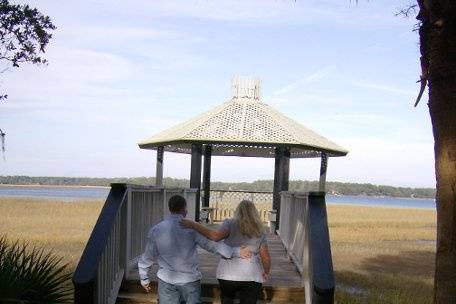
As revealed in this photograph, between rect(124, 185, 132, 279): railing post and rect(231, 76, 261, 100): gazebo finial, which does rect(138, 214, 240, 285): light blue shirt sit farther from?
rect(231, 76, 261, 100): gazebo finial

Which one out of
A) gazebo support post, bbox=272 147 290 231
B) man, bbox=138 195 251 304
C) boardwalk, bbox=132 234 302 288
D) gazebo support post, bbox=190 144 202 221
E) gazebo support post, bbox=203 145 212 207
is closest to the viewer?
man, bbox=138 195 251 304

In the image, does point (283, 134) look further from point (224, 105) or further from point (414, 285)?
point (414, 285)

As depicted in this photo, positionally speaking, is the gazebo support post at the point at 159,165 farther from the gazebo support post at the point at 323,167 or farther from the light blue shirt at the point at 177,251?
the light blue shirt at the point at 177,251

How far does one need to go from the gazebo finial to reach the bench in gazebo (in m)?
0.03

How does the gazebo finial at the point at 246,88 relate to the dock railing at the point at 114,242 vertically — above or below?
above

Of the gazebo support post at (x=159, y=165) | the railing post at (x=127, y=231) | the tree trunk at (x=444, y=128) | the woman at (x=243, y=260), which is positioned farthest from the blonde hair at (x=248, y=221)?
the gazebo support post at (x=159, y=165)

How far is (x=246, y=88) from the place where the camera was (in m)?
17.1

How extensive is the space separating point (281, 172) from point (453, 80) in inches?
362

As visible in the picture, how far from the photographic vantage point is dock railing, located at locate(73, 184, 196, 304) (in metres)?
5.55

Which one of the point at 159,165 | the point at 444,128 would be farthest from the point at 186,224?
the point at 159,165

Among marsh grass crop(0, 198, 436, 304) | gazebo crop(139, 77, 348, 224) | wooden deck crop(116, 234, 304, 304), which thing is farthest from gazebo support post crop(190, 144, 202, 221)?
→ wooden deck crop(116, 234, 304, 304)

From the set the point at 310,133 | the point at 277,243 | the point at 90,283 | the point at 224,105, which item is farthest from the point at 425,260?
the point at 90,283

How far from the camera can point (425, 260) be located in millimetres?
22062

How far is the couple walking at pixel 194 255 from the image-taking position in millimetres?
5461
